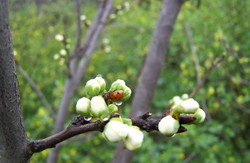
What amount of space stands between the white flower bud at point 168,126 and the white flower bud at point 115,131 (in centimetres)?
8

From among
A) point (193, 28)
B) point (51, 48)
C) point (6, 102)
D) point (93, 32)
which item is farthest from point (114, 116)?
point (51, 48)

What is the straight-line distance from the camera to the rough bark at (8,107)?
45cm

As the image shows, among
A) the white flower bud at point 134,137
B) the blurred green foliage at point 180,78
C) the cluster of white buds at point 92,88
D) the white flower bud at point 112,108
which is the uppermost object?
the cluster of white buds at point 92,88

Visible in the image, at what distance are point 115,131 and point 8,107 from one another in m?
0.24

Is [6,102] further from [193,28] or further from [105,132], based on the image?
[193,28]

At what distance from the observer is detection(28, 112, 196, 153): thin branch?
54cm

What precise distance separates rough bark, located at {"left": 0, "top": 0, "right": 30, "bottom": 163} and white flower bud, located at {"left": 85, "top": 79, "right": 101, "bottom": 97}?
0.56ft

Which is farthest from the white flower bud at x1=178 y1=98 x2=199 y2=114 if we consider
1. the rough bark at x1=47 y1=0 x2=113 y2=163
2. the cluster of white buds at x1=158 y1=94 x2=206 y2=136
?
the rough bark at x1=47 y1=0 x2=113 y2=163

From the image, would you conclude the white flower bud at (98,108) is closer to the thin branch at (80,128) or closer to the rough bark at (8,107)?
the thin branch at (80,128)

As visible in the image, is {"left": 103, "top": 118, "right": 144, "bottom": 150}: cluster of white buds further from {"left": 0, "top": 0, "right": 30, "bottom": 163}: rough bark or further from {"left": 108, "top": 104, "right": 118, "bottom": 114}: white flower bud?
{"left": 0, "top": 0, "right": 30, "bottom": 163}: rough bark

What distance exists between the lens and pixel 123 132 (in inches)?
21.1

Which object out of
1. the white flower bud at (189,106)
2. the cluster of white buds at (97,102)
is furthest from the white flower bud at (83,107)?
the white flower bud at (189,106)

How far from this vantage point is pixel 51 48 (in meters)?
3.57

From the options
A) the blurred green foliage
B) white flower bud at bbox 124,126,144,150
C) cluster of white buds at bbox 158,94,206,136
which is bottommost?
the blurred green foliage
